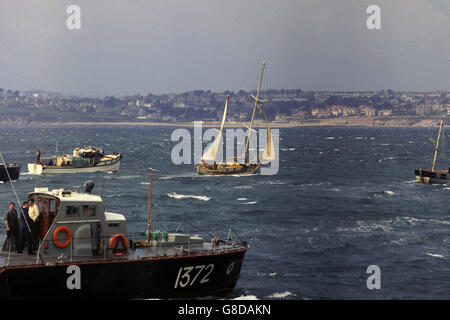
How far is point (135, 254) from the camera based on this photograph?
36062 millimetres

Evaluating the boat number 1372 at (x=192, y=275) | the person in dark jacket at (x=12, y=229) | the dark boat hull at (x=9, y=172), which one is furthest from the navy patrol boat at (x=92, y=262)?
the dark boat hull at (x=9, y=172)

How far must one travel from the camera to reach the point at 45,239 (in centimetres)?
3425

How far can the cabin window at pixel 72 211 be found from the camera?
34688 millimetres

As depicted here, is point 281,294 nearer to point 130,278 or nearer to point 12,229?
point 130,278

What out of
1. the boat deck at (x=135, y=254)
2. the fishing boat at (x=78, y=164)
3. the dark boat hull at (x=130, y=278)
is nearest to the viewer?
the dark boat hull at (x=130, y=278)

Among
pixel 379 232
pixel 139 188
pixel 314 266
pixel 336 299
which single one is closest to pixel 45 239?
pixel 336 299

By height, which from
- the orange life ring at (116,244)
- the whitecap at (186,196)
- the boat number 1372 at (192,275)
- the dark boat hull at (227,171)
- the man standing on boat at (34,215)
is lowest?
the dark boat hull at (227,171)

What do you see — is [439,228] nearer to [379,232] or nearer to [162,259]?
[379,232]

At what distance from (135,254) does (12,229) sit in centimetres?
589

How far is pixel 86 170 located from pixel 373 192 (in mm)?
51431

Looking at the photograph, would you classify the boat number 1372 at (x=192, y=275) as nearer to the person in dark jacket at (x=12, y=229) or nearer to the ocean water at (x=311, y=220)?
the ocean water at (x=311, y=220)

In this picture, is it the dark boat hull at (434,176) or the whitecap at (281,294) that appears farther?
the dark boat hull at (434,176)

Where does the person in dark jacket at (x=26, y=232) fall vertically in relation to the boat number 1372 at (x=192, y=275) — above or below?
above

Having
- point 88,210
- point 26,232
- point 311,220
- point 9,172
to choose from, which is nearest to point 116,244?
point 88,210
